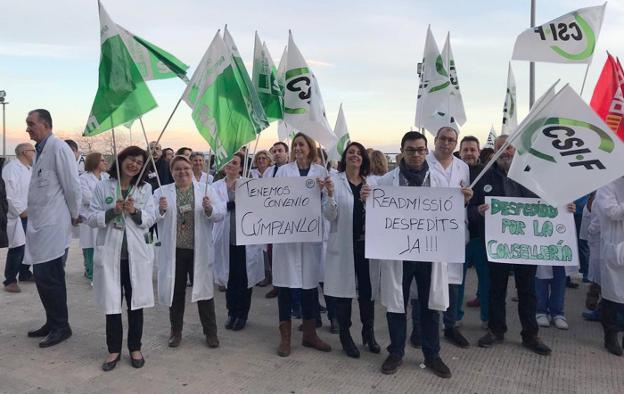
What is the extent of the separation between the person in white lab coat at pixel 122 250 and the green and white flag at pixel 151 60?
753 millimetres

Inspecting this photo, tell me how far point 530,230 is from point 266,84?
3128 millimetres

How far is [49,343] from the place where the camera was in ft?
16.6

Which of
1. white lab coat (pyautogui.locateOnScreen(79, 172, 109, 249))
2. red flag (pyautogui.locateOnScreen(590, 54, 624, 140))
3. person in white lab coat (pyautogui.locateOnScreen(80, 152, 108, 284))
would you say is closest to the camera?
red flag (pyautogui.locateOnScreen(590, 54, 624, 140))

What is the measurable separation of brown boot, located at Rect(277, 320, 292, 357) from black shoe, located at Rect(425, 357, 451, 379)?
129 cm

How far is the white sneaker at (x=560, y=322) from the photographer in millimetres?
5742

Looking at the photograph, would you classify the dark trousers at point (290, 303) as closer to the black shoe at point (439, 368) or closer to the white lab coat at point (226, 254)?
the white lab coat at point (226, 254)

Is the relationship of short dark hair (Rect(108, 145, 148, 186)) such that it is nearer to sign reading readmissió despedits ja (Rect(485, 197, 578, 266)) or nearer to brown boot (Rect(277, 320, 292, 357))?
brown boot (Rect(277, 320, 292, 357))

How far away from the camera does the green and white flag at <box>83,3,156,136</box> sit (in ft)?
15.2

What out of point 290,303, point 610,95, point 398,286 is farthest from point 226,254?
point 610,95

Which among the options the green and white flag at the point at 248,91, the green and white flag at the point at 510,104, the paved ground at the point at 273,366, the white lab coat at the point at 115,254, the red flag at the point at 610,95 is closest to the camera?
the paved ground at the point at 273,366

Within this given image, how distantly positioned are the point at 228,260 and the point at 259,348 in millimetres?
1157

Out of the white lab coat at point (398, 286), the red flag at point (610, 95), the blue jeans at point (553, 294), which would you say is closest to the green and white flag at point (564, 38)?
the red flag at point (610, 95)

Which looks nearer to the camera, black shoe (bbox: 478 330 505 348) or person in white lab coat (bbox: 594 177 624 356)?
person in white lab coat (bbox: 594 177 624 356)

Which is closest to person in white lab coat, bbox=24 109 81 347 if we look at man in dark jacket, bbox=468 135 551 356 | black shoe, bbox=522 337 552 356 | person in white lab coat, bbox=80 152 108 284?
→ person in white lab coat, bbox=80 152 108 284
